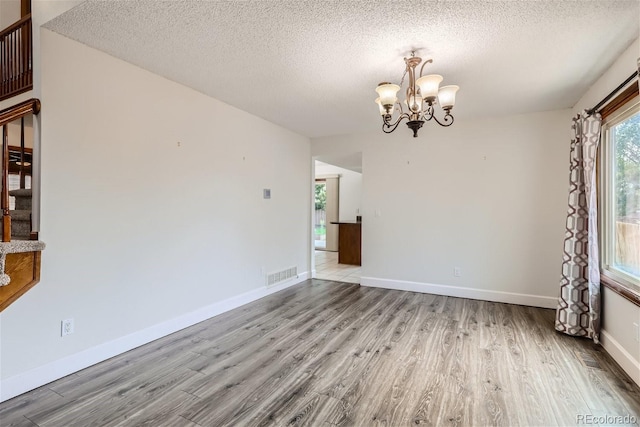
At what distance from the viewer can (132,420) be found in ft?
5.98

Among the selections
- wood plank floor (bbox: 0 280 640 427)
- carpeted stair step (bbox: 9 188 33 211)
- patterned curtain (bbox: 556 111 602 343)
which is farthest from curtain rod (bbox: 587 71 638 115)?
carpeted stair step (bbox: 9 188 33 211)

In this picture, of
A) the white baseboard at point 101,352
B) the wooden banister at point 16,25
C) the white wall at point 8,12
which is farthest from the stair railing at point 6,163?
the white wall at point 8,12

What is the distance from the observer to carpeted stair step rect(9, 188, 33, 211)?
2.40 metres

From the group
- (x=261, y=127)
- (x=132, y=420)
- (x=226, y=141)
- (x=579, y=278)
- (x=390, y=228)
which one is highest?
(x=261, y=127)

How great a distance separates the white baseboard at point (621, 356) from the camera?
222cm

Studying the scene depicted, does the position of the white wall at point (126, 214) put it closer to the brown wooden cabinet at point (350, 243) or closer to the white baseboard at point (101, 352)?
the white baseboard at point (101, 352)

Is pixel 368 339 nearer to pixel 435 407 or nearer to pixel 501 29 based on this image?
pixel 435 407

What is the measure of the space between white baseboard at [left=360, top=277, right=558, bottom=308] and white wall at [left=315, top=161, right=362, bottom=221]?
3667mm

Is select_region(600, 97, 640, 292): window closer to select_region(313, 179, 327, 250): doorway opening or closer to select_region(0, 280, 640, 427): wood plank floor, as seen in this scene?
select_region(0, 280, 640, 427): wood plank floor

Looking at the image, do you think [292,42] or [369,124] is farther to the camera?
[369,124]

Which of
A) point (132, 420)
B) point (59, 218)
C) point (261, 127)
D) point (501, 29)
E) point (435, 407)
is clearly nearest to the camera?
point (132, 420)

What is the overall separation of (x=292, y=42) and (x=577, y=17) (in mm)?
1893

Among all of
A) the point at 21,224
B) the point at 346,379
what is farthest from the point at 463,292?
the point at 21,224

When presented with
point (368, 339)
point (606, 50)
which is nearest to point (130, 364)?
point (368, 339)
